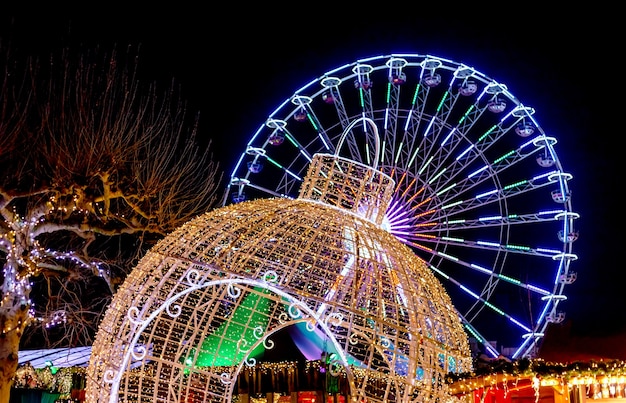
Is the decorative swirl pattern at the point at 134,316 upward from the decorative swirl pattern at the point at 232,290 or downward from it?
downward

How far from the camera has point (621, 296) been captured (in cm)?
2941

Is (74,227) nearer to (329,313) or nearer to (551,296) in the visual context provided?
(329,313)

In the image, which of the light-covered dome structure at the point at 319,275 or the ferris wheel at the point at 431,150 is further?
the ferris wheel at the point at 431,150

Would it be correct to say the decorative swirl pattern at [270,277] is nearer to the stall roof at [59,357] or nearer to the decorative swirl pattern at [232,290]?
the decorative swirl pattern at [232,290]

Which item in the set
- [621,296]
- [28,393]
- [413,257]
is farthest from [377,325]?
[621,296]

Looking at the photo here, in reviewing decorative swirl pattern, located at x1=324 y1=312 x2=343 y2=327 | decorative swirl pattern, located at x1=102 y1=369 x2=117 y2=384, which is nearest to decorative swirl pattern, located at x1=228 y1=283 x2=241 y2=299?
decorative swirl pattern, located at x1=324 y1=312 x2=343 y2=327

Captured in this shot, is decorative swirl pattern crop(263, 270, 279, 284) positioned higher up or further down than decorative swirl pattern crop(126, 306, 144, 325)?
higher up

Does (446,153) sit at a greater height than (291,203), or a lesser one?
greater

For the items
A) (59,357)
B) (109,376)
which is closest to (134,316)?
(109,376)

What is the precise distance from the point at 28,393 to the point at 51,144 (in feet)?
25.5

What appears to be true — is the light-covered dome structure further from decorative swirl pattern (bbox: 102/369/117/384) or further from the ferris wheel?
the ferris wheel

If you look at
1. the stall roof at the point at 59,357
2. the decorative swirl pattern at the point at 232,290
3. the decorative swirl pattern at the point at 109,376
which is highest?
the decorative swirl pattern at the point at 232,290

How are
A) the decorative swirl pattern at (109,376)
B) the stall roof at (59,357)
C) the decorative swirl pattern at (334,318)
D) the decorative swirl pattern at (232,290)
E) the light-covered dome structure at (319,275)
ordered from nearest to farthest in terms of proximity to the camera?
the decorative swirl pattern at (334,318) < the light-covered dome structure at (319,275) < the decorative swirl pattern at (109,376) < the decorative swirl pattern at (232,290) < the stall roof at (59,357)

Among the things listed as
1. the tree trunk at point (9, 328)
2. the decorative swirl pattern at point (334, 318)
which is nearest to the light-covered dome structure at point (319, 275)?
the decorative swirl pattern at point (334, 318)
